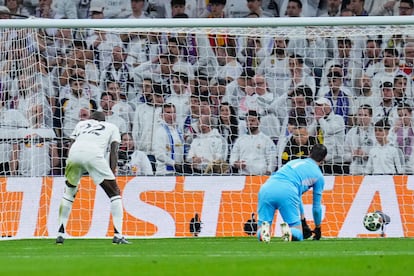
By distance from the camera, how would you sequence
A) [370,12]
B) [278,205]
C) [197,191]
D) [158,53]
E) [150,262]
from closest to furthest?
[150,262] → [278,205] → [197,191] → [158,53] → [370,12]

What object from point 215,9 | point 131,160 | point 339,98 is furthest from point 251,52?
point 131,160

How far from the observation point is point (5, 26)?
17.4 m

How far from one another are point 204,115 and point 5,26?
159 inches

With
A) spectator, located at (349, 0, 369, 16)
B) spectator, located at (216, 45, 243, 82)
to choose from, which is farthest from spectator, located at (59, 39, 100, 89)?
spectator, located at (349, 0, 369, 16)

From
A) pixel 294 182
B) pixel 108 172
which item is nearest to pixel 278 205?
pixel 294 182

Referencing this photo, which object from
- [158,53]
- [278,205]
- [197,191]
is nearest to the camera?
[278,205]

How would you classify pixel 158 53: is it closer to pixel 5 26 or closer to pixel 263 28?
pixel 263 28

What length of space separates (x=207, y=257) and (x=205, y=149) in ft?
23.9

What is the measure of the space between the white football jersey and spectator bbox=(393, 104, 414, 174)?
5.41 metres

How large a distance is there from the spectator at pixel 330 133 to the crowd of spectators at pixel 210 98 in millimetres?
23

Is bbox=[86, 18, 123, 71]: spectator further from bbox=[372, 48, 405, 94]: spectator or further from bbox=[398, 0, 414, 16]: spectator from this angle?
bbox=[398, 0, 414, 16]: spectator

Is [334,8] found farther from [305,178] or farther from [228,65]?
[305,178]

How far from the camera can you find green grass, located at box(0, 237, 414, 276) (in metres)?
9.74

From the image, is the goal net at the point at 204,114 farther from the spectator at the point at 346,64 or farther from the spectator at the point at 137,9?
the spectator at the point at 137,9
